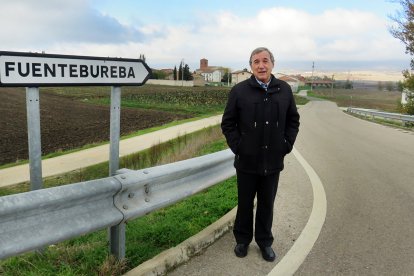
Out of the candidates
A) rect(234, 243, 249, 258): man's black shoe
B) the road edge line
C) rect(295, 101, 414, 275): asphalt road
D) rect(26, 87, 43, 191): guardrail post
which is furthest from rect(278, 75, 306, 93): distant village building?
rect(26, 87, 43, 191): guardrail post

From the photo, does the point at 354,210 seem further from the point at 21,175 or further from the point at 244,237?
the point at 21,175

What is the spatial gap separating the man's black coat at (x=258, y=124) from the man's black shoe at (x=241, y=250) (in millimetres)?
766

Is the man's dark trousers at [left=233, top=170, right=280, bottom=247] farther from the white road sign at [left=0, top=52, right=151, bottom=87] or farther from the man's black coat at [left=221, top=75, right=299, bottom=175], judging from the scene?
the white road sign at [left=0, top=52, right=151, bottom=87]

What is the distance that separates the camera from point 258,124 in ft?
12.3

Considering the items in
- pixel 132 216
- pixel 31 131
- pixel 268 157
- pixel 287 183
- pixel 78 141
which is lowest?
pixel 78 141

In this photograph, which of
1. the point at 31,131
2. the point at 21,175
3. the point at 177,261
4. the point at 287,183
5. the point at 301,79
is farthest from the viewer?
the point at 301,79

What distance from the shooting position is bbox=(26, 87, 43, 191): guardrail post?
3088mm

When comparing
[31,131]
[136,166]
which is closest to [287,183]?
[31,131]

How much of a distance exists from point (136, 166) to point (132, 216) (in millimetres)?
9442

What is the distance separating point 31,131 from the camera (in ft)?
10.3

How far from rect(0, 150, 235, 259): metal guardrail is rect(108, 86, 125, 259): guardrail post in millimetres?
172

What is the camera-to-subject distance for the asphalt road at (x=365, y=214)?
394 cm

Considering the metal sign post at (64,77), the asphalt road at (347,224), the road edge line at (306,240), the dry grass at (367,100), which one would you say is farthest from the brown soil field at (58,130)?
the dry grass at (367,100)

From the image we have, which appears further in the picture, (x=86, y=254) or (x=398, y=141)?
(x=398, y=141)
